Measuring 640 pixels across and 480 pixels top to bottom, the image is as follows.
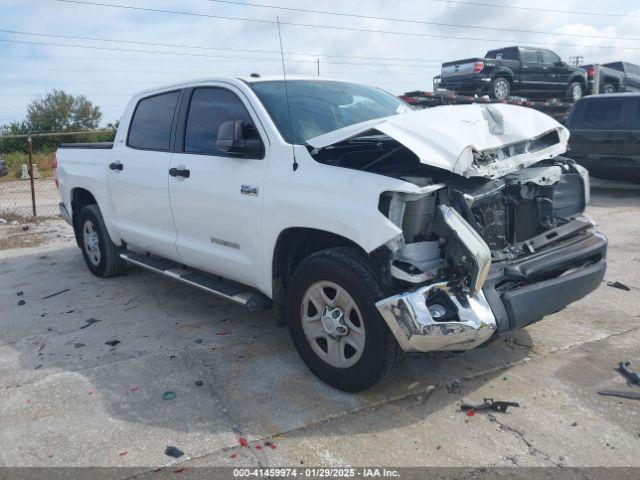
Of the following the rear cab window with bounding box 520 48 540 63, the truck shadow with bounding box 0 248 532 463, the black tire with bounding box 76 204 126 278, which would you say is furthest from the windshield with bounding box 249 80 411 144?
the rear cab window with bounding box 520 48 540 63

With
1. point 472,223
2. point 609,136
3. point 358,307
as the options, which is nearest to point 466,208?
point 472,223

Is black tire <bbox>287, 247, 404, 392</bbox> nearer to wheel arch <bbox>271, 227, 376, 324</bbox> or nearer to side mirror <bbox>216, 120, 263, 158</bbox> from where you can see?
wheel arch <bbox>271, 227, 376, 324</bbox>

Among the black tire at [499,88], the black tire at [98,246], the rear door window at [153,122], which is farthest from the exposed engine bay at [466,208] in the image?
the black tire at [499,88]

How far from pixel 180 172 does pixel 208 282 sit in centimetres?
90

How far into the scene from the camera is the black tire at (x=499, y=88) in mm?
17719

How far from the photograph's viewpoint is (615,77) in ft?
68.9

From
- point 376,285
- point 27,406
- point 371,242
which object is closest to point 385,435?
point 376,285

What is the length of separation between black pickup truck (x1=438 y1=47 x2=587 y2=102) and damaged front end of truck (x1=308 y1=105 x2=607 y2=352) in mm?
14170

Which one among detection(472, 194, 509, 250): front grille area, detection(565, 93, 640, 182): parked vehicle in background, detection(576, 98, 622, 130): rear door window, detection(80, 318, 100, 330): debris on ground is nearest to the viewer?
detection(472, 194, 509, 250): front grille area

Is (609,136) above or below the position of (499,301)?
above

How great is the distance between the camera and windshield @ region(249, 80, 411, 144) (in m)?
4.28

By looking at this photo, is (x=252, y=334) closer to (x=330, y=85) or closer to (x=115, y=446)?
(x=115, y=446)

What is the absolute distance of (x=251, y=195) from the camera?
13.6ft

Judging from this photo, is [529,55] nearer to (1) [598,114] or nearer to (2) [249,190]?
(1) [598,114]
